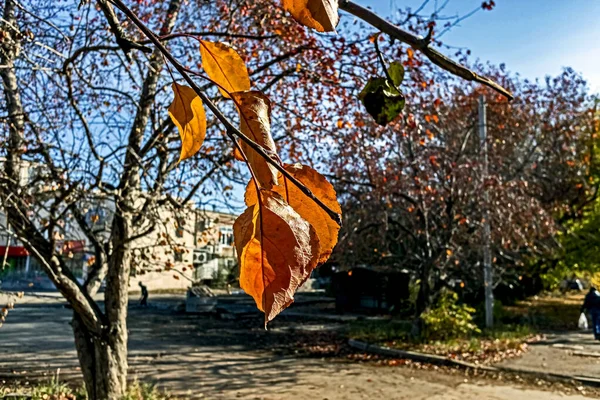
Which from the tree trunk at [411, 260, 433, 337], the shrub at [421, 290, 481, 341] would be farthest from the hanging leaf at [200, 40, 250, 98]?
the shrub at [421, 290, 481, 341]

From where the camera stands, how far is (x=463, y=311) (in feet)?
42.2

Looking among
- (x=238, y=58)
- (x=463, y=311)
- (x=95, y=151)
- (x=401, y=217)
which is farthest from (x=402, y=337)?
(x=238, y=58)

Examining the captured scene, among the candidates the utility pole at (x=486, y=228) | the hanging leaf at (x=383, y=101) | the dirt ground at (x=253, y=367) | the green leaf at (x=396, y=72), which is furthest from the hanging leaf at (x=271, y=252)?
the utility pole at (x=486, y=228)

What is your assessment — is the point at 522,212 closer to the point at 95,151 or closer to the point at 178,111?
the point at 95,151

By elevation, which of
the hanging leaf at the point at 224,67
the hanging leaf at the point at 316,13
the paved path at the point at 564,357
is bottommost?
the paved path at the point at 564,357

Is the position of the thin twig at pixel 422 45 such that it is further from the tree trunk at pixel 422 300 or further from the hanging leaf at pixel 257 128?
the tree trunk at pixel 422 300

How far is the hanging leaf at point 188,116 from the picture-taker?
816 mm

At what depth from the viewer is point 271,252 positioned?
25.3 inches

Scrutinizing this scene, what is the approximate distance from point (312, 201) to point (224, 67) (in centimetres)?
26

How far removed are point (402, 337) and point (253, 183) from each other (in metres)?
13.5

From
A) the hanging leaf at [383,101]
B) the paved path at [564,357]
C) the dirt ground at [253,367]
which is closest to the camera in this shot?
the hanging leaf at [383,101]

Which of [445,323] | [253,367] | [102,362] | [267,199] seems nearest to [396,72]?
[267,199]

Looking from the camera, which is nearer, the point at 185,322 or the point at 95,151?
the point at 95,151

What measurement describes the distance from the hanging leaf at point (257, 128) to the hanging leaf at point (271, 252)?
38mm
